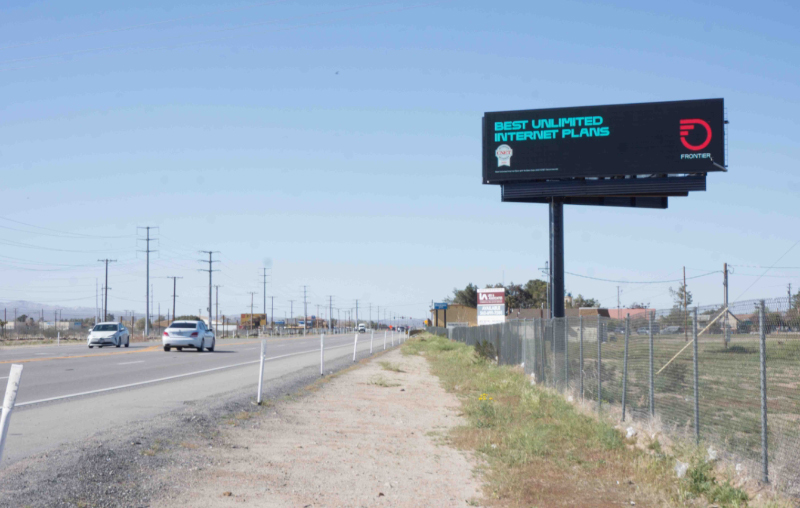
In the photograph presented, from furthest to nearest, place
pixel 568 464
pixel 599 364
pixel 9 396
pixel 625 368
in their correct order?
1. pixel 599 364
2. pixel 625 368
3. pixel 568 464
4. pixel 9 396

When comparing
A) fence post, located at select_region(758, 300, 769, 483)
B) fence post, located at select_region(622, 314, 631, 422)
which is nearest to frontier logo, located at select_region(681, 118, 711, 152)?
fence post, located at select_region(622, 314, 631, 422)

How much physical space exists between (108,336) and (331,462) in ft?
128

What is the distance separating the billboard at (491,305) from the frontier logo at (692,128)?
2869 centimetres

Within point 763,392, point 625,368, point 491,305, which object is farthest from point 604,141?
point 491,305

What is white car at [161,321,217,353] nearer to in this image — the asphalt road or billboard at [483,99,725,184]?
the asphalt road

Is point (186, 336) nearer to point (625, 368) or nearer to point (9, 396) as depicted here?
point (625, 368)

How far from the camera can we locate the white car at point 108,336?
43781mm

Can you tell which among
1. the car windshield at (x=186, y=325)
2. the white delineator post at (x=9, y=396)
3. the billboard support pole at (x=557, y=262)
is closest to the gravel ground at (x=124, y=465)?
the white delineator post at (x=9, y=396)

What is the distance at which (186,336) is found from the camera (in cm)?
3784

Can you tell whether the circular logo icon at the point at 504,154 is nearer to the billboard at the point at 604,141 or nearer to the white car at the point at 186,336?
the billboard at the point at 604,141

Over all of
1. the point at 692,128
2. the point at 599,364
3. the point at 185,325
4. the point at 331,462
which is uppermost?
the point at 692,128

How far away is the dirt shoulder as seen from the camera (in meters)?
7.45

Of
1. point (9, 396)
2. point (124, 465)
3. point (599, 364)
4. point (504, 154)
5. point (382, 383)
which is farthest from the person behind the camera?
point (504, 154)

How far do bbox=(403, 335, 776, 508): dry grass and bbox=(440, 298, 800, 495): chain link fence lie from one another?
0.51 metres
